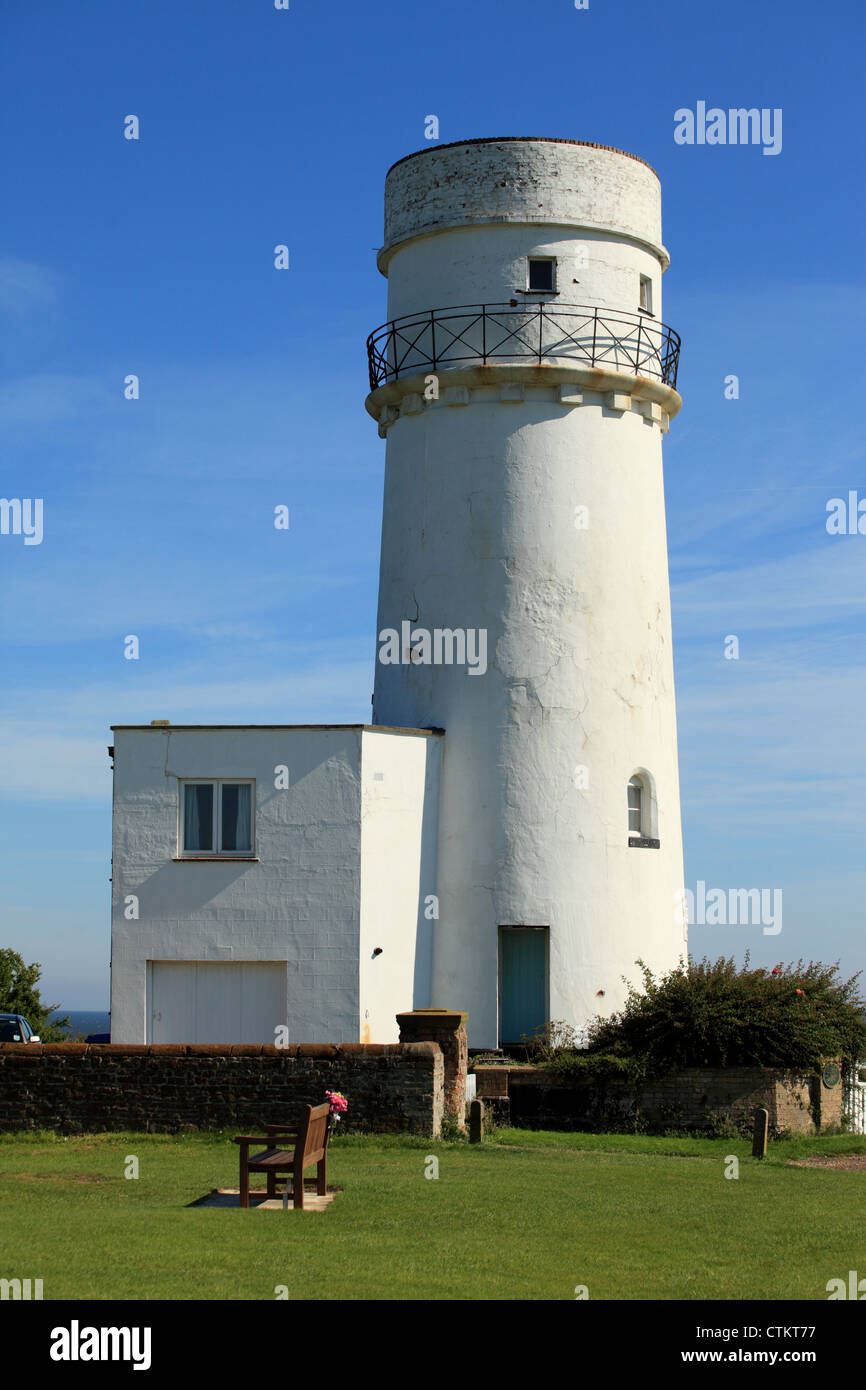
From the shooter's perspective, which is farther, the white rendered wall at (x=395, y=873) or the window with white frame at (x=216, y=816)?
the window with white frame at (x=216, y=816)

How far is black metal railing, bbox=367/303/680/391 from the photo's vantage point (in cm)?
2978

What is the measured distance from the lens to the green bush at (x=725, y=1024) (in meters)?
25.3

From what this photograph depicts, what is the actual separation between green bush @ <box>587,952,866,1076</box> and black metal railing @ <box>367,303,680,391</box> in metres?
11.0

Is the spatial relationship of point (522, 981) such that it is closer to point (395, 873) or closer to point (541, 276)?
point (395, 873)

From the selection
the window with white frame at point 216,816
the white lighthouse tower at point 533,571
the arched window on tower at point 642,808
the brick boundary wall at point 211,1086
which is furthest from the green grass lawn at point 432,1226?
the arched window on tower at point 642,808

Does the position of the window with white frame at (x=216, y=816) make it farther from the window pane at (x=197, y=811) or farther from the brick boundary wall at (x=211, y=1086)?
the brick boundary wall at (x=211, y=1086)

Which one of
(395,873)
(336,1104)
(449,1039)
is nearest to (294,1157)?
(336,1104)

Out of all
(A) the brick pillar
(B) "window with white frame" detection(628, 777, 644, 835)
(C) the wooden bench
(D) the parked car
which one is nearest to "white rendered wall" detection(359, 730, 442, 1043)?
(B) "window with white frame" detection(628, 777, 644, 835)

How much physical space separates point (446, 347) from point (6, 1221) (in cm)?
1910

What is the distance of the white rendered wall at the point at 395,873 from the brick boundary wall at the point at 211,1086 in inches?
192

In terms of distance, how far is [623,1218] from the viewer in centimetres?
1593
